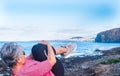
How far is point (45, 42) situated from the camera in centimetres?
600

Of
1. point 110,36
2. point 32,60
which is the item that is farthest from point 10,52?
point 110,36

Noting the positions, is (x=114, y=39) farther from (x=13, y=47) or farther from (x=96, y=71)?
(x=13, y=47)

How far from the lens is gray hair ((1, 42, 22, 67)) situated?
18.2ft

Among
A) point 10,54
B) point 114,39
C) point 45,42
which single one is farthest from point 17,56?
point 114,39

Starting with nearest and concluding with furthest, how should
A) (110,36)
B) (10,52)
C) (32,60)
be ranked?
1. (10,52)
2. (32,60)
3. (110,36)

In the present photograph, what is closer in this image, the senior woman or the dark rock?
the senior woman

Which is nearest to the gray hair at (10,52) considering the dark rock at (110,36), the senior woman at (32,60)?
the senior woman at (32,60)

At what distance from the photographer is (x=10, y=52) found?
5.54 m

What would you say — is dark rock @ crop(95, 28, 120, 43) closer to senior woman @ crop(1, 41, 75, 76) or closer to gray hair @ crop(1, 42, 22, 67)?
senior woman @ crop(1, 41, 75, 76)

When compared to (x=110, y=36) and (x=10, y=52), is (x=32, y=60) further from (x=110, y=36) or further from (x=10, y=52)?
(x=110, y=36)

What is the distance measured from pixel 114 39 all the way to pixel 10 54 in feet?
435

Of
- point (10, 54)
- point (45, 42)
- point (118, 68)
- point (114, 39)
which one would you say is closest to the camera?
point (10, 54)

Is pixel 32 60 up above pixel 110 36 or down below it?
below

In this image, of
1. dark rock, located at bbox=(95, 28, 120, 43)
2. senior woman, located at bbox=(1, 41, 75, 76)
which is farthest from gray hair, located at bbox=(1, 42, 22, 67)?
dark rock, located at bbox=(95, 28, 120, 43)
